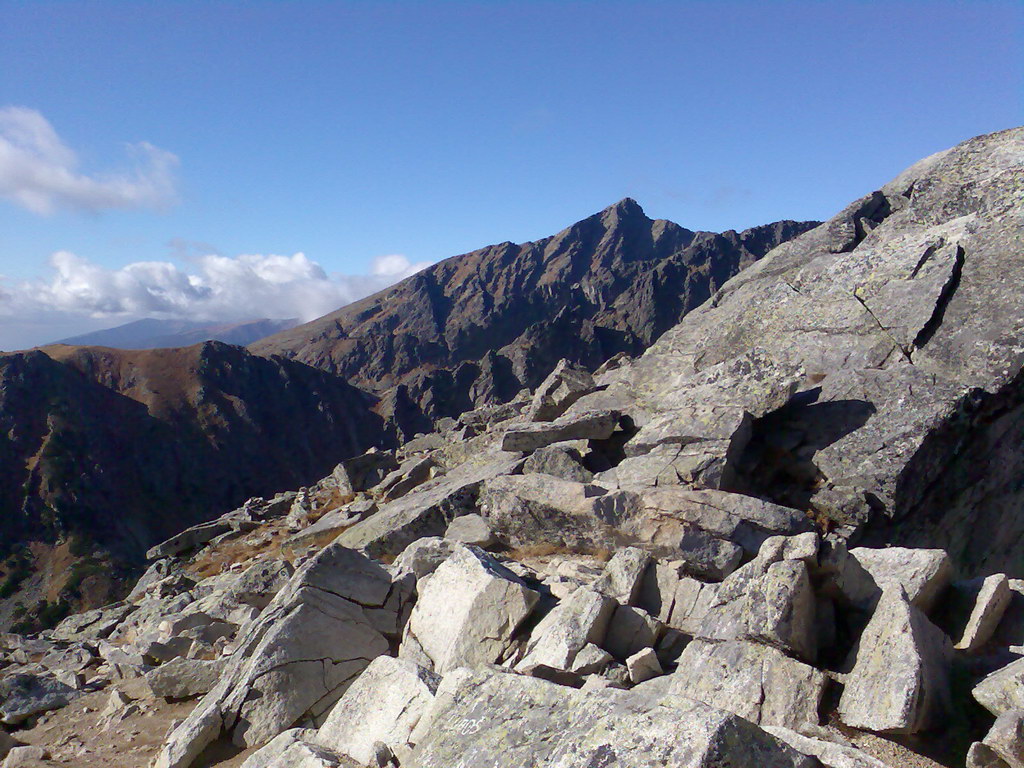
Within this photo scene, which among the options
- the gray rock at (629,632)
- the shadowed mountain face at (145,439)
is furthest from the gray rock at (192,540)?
the shadowed mountain face at (145,439)

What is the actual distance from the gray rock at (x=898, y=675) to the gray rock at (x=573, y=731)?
2405mm

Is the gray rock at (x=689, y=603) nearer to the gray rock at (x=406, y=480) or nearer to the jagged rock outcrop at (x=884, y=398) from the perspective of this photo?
the jagged rock outcrop at (x=884, y=398)

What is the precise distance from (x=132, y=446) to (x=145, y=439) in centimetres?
473

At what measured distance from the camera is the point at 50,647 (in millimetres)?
21297

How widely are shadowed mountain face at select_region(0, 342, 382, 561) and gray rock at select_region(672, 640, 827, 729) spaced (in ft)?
449

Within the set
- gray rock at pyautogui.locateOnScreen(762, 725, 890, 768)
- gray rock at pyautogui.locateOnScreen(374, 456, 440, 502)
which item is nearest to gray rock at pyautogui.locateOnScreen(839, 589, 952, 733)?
gray rock at pyautogui.locateOnScreen(762, 725, 890, 768)

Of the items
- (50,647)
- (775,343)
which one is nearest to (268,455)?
(50,647)

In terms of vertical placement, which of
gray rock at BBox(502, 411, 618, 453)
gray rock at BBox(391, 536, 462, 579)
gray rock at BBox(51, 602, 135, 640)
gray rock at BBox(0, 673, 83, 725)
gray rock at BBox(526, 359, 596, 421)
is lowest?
gray rock at BBox(51, 602, 135, 640)

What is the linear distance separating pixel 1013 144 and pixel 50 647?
1505 inches

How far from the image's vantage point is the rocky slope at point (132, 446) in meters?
120

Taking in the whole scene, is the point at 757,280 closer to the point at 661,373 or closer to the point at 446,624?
the point at 661,373

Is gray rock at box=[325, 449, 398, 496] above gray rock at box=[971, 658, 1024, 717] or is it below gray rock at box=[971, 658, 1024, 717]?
below

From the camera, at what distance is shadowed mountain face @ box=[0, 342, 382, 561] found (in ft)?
426

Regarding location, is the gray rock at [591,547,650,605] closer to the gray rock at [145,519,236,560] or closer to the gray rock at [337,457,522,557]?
the gray rock at [337,457,522,557]
